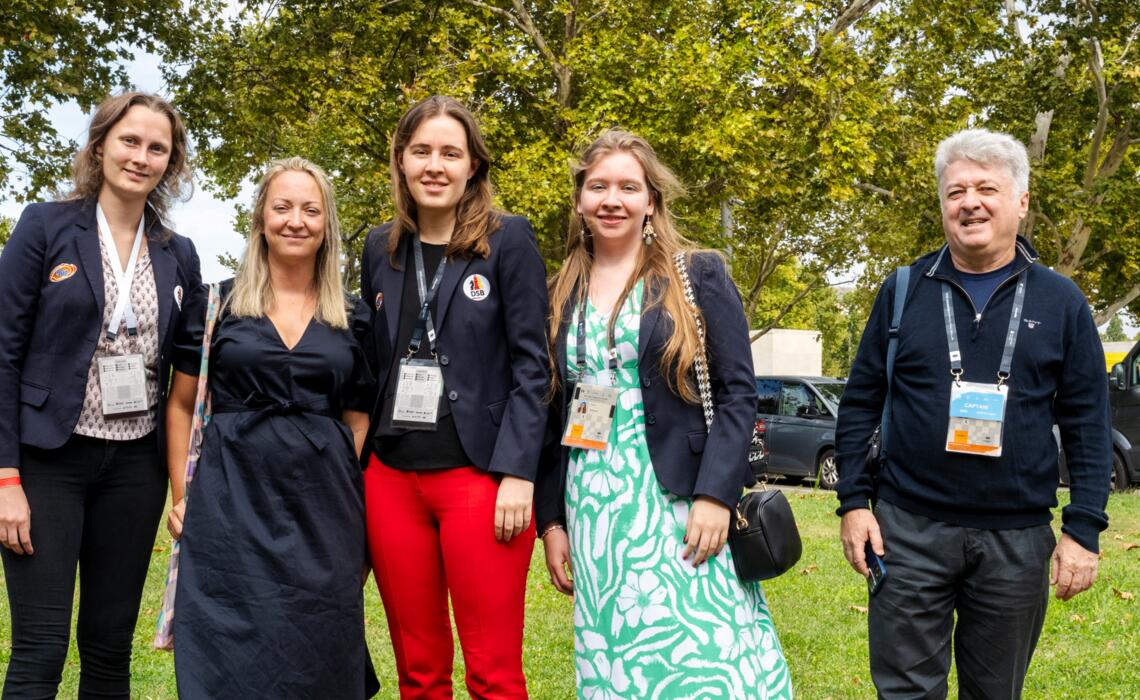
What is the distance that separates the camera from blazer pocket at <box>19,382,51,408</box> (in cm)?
300

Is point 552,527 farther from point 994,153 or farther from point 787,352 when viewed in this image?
point 787,352

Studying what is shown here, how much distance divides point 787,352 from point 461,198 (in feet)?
154

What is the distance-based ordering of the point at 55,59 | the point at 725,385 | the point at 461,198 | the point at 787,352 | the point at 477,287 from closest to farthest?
the point at 725,385 < the point at 477,287 < the point at 461,198 < the point at 55,59 < the point at 787,352

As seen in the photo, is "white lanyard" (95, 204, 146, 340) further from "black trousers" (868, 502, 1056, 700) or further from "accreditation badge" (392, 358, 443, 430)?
"black trousers" (868, 502, 1056, 700)

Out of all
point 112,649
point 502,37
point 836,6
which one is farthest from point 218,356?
point 836,6

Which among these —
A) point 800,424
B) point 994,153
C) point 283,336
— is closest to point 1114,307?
point 800,424

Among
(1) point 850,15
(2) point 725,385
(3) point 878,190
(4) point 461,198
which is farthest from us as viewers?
(3) point 878,190

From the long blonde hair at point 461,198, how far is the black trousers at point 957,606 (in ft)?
5.03

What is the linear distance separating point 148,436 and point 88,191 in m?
0.83

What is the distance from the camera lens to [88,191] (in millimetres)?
3291

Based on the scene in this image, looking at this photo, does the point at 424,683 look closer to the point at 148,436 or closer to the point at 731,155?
the point at 148,436

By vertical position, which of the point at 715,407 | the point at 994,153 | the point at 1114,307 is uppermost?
the point at 1114,307

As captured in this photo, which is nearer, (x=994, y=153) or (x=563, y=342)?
(x=994, y=153)

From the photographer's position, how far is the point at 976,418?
114 inches
